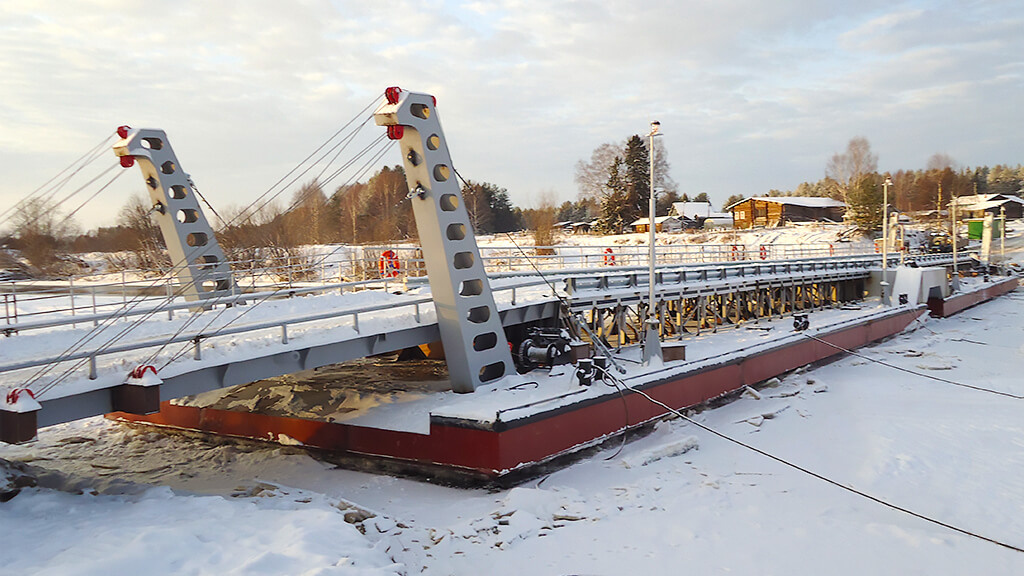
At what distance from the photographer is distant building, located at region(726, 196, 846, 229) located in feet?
286

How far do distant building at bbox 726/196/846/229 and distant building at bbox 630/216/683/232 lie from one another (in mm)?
8218

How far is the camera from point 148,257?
38.5m

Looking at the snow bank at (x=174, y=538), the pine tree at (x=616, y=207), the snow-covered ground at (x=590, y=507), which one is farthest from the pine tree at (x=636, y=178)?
the snow bank at (x=174, y=538)

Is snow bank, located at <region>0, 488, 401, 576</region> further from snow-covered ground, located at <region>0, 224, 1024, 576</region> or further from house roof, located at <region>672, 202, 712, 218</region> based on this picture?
house roof, located at <region>672, 202, 712, 218</region>

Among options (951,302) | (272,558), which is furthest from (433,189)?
(951,302)

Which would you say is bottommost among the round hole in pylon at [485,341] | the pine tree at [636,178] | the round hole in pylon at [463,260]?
the round hole in pylon at [485,341]

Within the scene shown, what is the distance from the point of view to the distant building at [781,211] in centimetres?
8731

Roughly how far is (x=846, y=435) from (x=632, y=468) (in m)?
6.06

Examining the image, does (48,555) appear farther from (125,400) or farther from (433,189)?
(433,189)

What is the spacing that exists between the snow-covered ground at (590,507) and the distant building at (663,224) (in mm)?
59334

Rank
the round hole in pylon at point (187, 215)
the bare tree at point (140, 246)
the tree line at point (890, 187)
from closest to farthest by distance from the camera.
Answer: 1. the round hole in pylon at point (187, 215)
2. the bare tree at point (140, 246)
3. the tree line at point (890, 187)

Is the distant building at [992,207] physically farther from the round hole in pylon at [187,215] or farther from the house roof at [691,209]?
the round hole in pylon at [187,215]

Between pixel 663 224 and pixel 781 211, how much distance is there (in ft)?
50.1

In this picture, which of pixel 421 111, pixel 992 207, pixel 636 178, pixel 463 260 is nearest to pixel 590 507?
pixel 463 260
